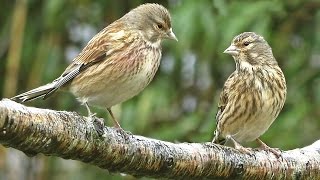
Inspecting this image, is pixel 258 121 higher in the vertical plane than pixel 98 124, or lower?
higher

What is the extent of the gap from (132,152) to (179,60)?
3.12m

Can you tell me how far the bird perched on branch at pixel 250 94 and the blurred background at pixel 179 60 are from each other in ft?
2.68

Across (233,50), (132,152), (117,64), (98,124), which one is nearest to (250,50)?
(233,50)

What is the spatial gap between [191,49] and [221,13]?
1.45 feet

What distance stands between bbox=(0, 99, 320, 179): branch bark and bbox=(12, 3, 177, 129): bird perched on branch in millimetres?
919

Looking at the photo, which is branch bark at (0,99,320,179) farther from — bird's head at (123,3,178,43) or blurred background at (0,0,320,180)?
Result: blurred background at (0,0,320,180)

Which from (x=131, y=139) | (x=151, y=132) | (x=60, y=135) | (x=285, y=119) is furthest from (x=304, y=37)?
(x=60, y=135)

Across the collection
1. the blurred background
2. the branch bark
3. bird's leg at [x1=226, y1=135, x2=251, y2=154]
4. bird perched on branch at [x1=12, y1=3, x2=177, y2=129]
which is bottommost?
the branch bark

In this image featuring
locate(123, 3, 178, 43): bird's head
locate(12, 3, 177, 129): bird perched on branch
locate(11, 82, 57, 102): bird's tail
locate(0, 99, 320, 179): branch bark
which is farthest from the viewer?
locate(123, 3, 178, 43): bird's head

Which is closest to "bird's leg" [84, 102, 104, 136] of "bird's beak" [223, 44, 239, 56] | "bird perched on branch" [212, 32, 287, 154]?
"bird perched on branch" [212, 32, 287, 154]

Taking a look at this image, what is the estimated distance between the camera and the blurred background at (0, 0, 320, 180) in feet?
24.1

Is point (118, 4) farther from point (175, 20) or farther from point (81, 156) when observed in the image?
point (81, 156)

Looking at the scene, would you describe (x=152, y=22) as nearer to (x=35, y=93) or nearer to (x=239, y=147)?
(x=35, y=93)

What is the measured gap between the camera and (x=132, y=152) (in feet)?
15.3
